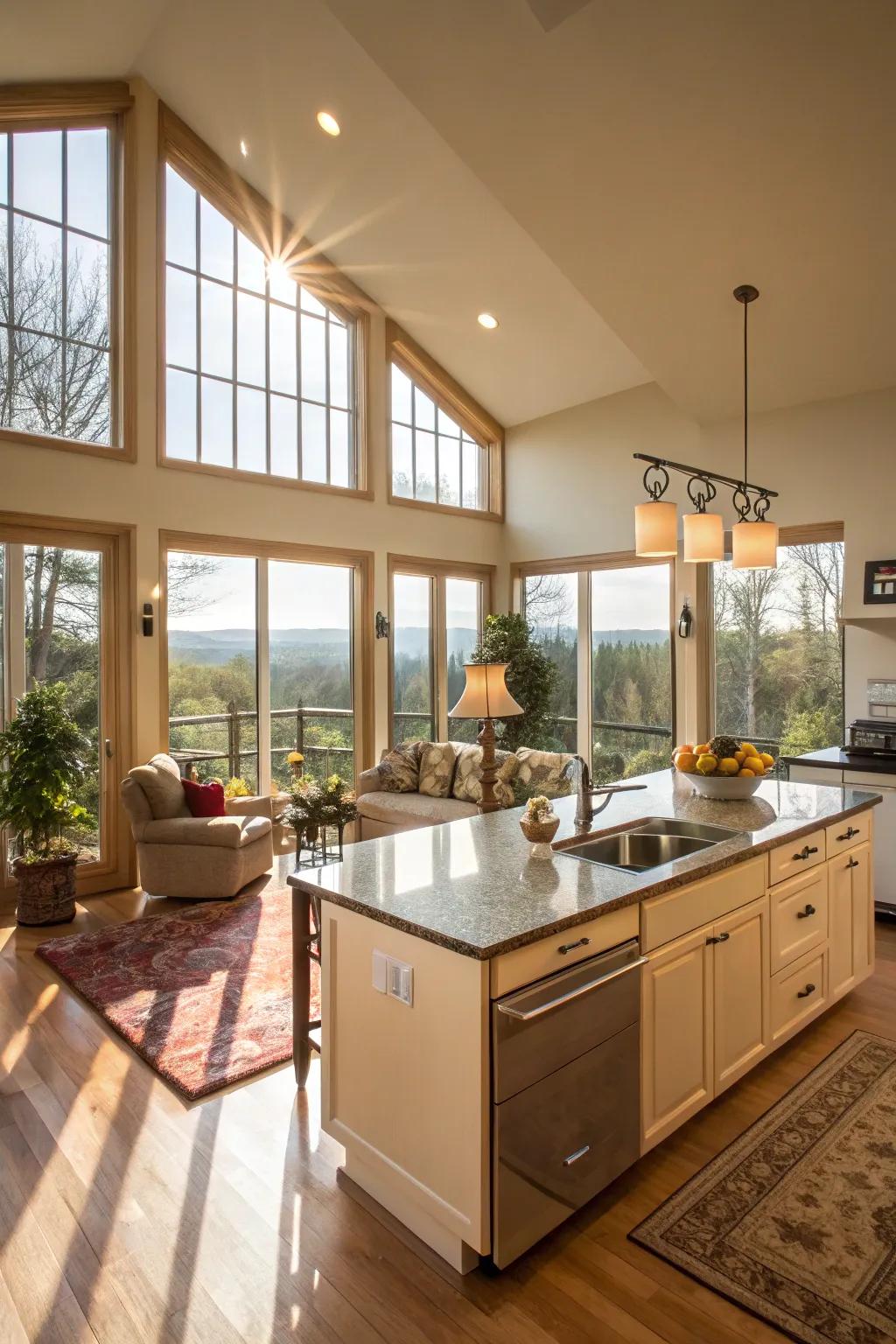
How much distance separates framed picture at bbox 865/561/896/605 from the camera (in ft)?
15.8

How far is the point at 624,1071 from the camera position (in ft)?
7.31

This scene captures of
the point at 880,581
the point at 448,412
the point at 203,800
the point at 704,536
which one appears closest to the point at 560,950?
the point at 704,536

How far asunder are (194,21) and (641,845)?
17.9ft

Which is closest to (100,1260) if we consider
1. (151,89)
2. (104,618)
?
(104,618)

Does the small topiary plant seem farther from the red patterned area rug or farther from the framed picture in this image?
the framed picture

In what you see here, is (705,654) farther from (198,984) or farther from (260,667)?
(198,984)

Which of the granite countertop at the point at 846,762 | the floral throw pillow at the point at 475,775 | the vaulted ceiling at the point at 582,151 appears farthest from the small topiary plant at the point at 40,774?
the granite countertop at the point at 846,762

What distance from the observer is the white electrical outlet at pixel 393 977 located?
2.07 metres

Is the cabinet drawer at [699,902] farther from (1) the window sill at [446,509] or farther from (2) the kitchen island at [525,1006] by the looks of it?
(1) the window sill at [446,509]

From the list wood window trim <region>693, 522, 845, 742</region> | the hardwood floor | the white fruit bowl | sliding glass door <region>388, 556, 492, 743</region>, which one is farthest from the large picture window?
the hardwood floor

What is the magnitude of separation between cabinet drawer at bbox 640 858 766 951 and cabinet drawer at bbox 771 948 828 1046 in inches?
17.2

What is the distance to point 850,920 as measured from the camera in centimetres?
343

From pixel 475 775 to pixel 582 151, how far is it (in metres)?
4.01

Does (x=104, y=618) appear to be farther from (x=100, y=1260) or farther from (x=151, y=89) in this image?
(x=100, y=1260)
